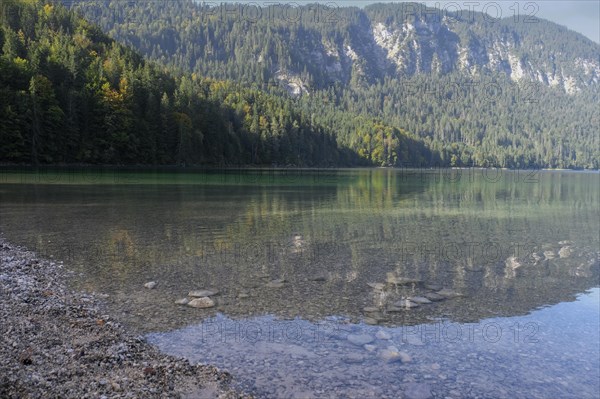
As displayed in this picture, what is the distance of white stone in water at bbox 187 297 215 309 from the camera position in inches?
452

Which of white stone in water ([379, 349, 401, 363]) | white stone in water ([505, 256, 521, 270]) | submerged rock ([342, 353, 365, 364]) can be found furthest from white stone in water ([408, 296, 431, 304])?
white stone in water ([505, 256, 521, 270])

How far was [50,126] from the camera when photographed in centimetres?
8812

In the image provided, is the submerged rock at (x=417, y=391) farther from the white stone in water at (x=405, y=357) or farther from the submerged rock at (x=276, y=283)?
the submerged rock at (x=276, y=283)

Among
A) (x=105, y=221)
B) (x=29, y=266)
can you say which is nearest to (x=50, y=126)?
(x=105, y=221)

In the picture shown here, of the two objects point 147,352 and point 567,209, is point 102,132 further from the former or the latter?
point 147,352

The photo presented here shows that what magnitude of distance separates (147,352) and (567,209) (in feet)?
139

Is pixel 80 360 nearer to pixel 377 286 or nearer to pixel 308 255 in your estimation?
pixel 377 286

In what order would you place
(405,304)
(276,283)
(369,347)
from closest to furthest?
(369,347) < (405,304) < (276,283)

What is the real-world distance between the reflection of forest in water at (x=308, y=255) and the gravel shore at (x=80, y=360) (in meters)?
1.30

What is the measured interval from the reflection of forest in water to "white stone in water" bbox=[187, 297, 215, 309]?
0.29 meters

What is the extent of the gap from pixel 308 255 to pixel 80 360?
11.3 m

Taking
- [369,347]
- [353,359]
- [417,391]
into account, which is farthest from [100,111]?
[417,391]

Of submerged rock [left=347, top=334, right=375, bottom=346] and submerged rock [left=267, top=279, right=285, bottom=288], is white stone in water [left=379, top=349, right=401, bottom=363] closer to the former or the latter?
submerged rock [left=347, top=334, right=375, bottom=346]

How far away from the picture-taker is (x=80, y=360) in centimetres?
761
